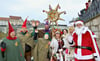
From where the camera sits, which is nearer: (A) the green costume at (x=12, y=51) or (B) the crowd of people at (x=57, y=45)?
(B) the crowd of people at (x=57, y=45)

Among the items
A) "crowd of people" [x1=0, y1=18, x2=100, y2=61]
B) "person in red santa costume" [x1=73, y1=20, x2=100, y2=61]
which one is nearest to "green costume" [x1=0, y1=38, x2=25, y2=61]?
"crowd of people" [x1=0, y1=18, x2=100, y2=61]

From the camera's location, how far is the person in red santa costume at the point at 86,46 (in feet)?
11.3

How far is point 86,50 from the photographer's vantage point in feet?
11.6

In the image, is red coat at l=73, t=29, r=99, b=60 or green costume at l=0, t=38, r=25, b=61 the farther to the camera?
green costume at l=0, t=38, r=25, b=61

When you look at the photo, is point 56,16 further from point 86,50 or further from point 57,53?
point 86,50

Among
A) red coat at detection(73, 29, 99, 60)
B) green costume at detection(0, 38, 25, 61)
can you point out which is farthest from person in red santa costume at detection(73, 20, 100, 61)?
green costume at detection(0, 38, 25, 61)

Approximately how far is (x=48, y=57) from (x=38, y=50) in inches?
21.0

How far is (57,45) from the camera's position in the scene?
480cm

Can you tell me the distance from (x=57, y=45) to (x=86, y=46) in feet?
4.58

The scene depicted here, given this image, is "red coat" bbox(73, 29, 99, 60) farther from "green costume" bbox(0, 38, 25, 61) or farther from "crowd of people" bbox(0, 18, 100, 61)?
"green costume" bbox(0, 38, 25, 61)

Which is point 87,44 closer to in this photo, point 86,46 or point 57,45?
point 86,46

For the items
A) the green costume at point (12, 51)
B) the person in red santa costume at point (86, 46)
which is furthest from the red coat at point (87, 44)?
the green costume at point (12, 51)

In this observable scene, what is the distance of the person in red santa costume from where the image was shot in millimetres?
3459

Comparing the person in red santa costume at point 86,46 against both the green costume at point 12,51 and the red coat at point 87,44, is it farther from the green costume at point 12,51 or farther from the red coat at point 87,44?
the green costume at point 12,51
